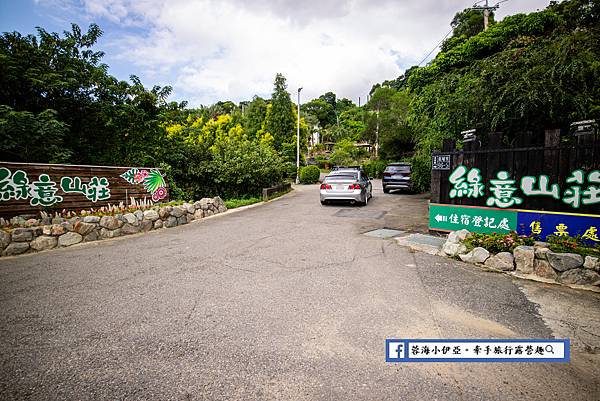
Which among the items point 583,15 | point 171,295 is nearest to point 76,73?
point 171,295

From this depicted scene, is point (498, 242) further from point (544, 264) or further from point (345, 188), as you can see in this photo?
point (345, 188)

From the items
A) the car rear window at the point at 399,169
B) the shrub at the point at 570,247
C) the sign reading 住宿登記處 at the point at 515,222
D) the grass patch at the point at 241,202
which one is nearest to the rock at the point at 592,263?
the shrub at the point at 570,247

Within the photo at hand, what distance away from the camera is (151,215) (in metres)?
7.92

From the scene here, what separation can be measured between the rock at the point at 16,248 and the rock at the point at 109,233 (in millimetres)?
1331

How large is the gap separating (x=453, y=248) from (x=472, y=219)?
1.32 meters

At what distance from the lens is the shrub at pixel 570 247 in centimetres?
414

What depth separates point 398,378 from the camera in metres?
2.26

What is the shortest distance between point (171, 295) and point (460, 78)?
10.1 m

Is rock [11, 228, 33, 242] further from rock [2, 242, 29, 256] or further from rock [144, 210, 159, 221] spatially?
rock [144, 210, 159, 221]

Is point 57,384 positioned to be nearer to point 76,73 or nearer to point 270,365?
point 270,365

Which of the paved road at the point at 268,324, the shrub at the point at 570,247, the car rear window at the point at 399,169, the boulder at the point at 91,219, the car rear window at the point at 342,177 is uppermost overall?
the car rear window at the point at 399,169

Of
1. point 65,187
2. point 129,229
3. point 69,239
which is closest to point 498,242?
point 129,229

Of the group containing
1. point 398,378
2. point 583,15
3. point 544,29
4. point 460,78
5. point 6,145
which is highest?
point 544,29

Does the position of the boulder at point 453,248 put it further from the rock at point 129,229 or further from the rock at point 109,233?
the rock at point 109,233
